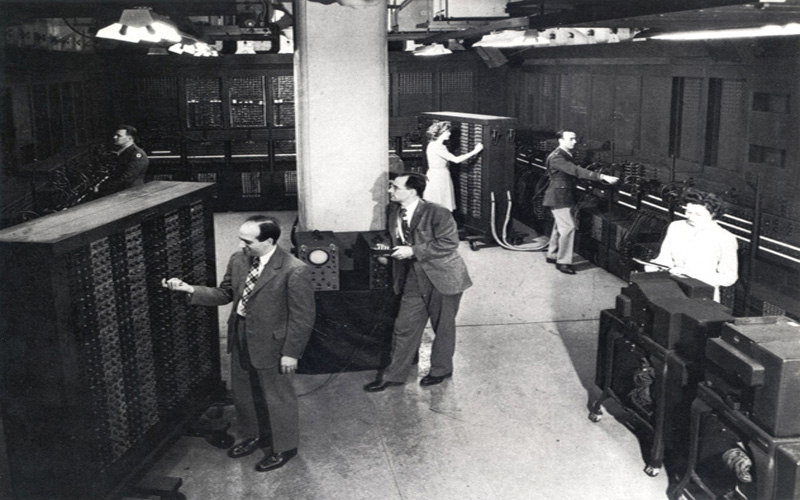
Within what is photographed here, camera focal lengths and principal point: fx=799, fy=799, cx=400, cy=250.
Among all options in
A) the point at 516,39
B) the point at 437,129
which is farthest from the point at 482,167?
the point at 516,39

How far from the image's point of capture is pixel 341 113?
20.4ft

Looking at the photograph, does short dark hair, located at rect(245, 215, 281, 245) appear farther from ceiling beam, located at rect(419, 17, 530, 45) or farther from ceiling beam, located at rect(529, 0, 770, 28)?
ceiling beam, located at rect(419, 17, 530, 45)

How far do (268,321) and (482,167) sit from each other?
6436 millimetres

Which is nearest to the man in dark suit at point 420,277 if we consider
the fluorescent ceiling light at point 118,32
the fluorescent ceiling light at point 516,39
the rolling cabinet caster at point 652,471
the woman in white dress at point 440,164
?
the rolling cabinet caster at point 652,471

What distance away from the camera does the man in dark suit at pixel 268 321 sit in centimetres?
439

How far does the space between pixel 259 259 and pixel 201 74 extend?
366 inches

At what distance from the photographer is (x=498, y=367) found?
632cm

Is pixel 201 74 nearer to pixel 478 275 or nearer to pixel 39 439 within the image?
pixel 478 275

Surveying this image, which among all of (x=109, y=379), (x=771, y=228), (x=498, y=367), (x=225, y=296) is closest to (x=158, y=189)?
(x=225, y=296)

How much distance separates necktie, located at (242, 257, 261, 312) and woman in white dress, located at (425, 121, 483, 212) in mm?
6035

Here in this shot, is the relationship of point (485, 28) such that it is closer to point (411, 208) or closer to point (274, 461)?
point (411, 208)

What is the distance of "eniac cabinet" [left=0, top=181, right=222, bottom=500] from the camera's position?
3.52m

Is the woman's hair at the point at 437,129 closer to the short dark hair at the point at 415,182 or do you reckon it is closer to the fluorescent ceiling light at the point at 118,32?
the short dark hair at the point at 415,182

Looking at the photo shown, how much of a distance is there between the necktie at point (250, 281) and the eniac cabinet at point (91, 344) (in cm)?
49
